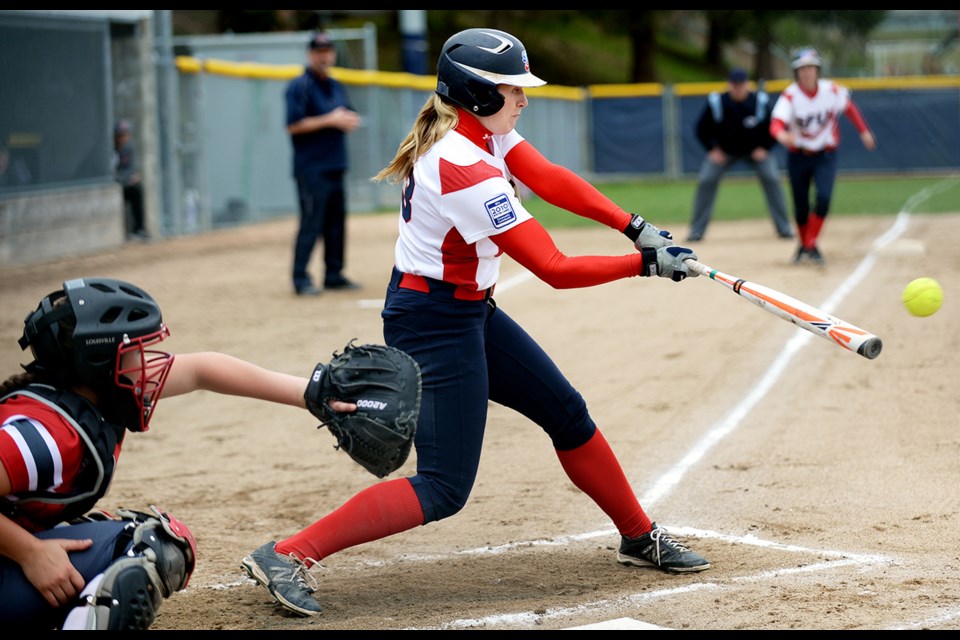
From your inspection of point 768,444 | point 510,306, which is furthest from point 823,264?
point 768,444

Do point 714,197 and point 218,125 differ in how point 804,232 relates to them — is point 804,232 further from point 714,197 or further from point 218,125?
point 218,125

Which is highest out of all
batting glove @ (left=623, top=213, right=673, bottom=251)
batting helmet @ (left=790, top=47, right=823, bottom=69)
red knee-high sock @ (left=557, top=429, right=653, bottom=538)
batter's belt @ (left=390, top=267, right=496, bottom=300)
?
batting helmet @ (left=790, top=47, right=823, bottom=69)

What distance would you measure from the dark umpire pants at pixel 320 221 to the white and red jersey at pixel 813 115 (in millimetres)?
4491

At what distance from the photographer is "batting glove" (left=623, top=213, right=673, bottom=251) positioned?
12.8 feet

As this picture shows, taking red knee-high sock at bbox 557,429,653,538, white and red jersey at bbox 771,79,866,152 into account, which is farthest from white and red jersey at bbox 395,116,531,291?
white and red jersey at bbox 771,79,866,152

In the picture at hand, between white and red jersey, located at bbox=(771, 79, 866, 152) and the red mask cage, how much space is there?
9.33 m

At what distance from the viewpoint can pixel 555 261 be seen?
12.4 ft

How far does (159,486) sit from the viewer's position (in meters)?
5.68

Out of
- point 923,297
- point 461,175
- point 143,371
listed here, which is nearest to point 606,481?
point 461,175

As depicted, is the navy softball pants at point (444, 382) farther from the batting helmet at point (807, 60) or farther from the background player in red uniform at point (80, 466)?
the batting helmet at point (807, 60)

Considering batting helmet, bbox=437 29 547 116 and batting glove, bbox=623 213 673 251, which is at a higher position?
batting helmet, bbox=437 29 547 116

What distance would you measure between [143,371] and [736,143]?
492 inches

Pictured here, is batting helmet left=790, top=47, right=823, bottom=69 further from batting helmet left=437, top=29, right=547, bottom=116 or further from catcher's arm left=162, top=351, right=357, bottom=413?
catcher's arm left=162, top=351, right=357, bottom=413

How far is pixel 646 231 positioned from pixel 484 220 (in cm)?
63
